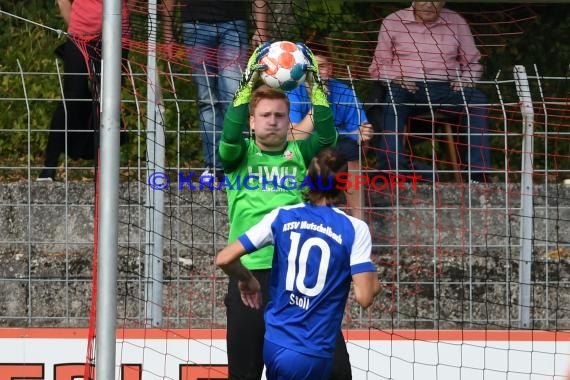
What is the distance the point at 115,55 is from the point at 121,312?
102 inches

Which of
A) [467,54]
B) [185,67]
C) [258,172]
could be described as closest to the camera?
[258,172]

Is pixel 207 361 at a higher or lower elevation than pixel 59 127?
lower

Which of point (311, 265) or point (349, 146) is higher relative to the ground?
point (349, 146)

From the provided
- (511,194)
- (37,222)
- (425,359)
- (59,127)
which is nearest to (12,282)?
(37,222)

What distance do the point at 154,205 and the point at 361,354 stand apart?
4.60 feet

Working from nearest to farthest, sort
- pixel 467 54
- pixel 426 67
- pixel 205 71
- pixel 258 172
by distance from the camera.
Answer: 1. pixel 258 172
2. pixel 205 71
3. pixel 426 67
4. pixel 467 54

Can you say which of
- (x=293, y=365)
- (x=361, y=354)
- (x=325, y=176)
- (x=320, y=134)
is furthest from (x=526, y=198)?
(x=293, y=365)

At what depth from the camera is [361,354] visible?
24.2 ft

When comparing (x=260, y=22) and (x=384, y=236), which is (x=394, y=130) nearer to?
(x=384, y=236)

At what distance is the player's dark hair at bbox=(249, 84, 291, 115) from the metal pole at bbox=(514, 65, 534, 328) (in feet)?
6.44

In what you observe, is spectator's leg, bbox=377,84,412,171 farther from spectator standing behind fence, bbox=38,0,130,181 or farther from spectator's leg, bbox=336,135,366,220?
spectator standing behind fence, bbox=38,0,130,181

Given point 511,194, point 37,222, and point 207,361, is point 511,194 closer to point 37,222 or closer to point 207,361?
point 207,361

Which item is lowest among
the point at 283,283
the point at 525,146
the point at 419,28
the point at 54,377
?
the point at 54,377

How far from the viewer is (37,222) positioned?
27.8 ft
